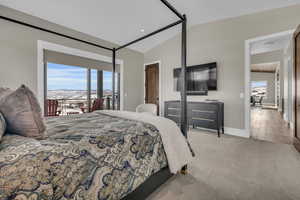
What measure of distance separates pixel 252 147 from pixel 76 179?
10.6ft

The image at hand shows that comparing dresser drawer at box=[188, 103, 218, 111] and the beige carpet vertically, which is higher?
dresser drawer at box=[188, 103, 218, 111]

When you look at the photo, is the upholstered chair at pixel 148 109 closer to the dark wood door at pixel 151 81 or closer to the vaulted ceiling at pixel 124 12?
the dark wood door at pixel 151 81

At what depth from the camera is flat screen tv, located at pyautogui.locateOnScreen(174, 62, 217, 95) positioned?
4094mm

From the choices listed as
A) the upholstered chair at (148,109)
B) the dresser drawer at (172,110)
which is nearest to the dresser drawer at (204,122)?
the dresser drawer at (172,110)

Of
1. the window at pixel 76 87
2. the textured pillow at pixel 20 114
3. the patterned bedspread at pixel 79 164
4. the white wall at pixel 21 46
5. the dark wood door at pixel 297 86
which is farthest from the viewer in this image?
the window at pixel 76 87

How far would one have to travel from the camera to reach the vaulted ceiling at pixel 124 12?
2.97m

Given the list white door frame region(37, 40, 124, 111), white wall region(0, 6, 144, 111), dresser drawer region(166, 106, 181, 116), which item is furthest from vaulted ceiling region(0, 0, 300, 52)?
dresser drawer region(166, 106, 181, 116)

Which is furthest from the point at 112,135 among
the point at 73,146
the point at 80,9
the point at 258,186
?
the point at 80,9

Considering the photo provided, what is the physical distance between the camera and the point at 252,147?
9.56 feet

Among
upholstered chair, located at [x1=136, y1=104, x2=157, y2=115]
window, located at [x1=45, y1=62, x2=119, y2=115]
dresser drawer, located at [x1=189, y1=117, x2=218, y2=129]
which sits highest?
window, located at [x1=45, y1=62, x2=119, y2=115]

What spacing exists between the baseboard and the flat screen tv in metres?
1.16

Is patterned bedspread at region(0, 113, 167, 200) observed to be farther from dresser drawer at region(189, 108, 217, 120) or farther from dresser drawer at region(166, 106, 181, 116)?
dresser drawer at region(166, 106, 181, 116)

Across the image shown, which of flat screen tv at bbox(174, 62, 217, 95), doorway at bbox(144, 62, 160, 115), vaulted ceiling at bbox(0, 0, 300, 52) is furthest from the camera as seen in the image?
doorway at bbox(144, 62, 160, 115)

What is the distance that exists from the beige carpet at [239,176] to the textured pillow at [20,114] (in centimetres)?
126
